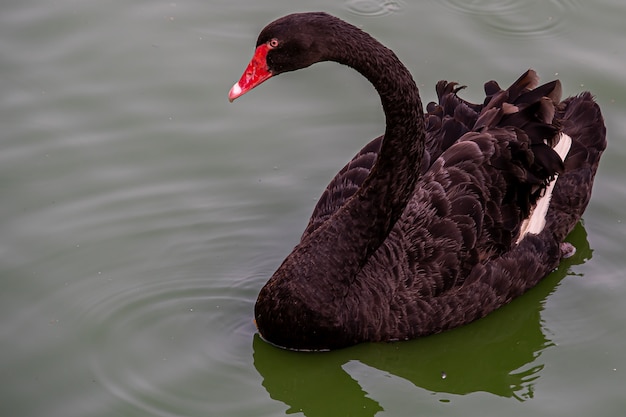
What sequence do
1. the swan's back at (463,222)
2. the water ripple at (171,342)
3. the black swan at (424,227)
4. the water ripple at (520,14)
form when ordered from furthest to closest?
the water ripple at (520,14) < the swan's back at (463,222) < the black swan at (424,227) < the water ripple at (171,342)

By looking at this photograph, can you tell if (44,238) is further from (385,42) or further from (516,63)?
(516,63)

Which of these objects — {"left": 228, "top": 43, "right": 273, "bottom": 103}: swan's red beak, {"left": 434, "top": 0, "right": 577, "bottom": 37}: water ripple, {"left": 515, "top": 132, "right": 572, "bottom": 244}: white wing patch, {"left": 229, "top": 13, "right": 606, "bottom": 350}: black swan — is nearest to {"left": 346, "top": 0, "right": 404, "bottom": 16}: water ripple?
{"left": 434, "top": 0, "right": 577, "bottom": 37}: water ripple

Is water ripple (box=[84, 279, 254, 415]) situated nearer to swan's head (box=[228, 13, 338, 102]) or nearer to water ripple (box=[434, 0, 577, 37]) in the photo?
swan's head (box=[228, 13, 338, 102])

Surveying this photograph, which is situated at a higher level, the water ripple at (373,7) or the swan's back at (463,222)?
the water ripple at (373,7)

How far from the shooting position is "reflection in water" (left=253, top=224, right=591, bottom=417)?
547 cm

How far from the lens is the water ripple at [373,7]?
7.84 meters

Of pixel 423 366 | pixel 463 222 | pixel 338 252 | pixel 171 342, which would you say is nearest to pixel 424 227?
pixel 463 222

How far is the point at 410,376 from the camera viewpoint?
5562mm

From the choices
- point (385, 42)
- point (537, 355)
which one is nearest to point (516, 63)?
point (385, 42)

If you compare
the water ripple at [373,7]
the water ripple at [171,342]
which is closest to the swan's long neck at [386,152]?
the water ripple at [171,342]

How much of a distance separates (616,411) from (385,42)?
3.12m

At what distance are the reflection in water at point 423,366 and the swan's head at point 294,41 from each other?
135cm

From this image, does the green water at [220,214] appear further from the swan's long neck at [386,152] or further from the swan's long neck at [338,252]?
the swan's long neck at [386,152]

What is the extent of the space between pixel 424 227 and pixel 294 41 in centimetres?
126
